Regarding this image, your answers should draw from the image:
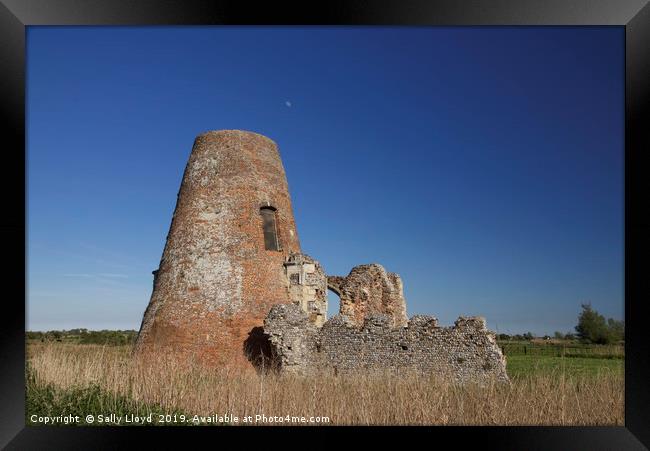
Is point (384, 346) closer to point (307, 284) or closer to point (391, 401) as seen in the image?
point (307, 284)

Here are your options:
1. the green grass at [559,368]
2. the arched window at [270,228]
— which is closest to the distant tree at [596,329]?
the green grass at [559,368]

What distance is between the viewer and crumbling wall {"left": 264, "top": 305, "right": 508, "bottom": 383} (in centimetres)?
1038

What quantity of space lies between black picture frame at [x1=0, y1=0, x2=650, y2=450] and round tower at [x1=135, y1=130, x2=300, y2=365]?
7.23 metres

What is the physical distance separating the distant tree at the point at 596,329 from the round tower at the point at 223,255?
71.1ft

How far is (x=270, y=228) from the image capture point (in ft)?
47.9

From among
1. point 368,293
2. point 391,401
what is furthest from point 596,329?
point 391,401

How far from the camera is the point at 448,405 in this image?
7.03 m

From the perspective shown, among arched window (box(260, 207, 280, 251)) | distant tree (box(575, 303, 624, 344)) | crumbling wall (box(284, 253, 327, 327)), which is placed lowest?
distant tree (box(575, 303, 624, 344))

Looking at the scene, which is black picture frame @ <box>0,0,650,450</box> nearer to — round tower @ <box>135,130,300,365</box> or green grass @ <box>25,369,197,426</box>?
green grass @ <box>25,369,197,426</box>

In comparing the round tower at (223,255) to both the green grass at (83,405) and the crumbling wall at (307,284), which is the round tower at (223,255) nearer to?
the crumbling wall at (307,284)

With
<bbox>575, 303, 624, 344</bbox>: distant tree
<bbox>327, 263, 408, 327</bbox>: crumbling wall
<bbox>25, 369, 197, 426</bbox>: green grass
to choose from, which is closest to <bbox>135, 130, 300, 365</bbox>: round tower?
<bbox>327, 263, 408, 327</bbox>: crumbling wall

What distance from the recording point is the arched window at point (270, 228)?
14453 mm

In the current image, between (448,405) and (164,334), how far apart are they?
8.39 metres
